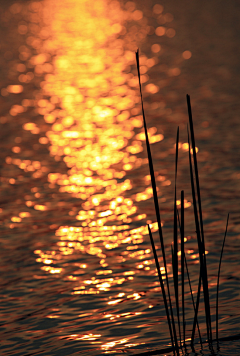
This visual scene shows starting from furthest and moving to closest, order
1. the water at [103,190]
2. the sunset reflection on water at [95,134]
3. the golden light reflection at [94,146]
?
the sunset reflection on water at [95,134] < the golden light reflection at [94,146] < the water at [103,190]

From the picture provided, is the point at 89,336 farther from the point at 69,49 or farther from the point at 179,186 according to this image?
the point at 69,49

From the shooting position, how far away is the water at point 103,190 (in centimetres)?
313

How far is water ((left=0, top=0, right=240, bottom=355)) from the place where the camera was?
3135 mm

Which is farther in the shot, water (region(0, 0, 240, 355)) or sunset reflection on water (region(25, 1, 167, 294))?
sunset reflection on water (region(25, 1, 167, 294))

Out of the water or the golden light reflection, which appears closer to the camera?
the water

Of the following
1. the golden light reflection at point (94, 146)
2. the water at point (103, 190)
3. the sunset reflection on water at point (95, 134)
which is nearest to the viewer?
the water at point (103, 190)

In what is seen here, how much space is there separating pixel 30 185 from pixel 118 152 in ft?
4.23

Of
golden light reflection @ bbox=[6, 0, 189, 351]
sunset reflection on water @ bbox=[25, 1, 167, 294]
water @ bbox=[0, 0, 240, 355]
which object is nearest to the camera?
water @ bbox=[0, 0, 240, 355]

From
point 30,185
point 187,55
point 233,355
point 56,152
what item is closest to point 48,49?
point 187,55

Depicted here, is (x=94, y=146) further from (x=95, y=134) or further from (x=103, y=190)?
(x=103, y=190)

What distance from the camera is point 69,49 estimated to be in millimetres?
14477

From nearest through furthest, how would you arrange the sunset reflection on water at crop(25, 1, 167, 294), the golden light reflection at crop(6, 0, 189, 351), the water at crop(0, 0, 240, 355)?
the water at crop(0, 0, 240, 355) < the golden light reflection at crop(6, 0, 189, 351) < the sunset reflection on water at crop(25, 1, 167, 294)

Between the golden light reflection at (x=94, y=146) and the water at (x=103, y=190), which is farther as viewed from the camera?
the golden light reflection at (x=94, y=146)

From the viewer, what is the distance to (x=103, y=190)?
217 inches
